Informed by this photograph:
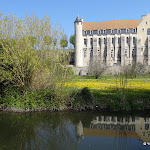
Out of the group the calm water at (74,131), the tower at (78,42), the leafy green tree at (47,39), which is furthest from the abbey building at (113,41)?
the calm water at (74,131)

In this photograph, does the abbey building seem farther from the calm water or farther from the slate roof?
the calm water

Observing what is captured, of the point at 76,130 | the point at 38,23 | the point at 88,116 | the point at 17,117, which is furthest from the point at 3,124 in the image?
the point at 38,23

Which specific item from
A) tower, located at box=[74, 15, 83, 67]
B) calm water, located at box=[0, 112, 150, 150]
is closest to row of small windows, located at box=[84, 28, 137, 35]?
tower, located at box=[74, 15, 83, 67]

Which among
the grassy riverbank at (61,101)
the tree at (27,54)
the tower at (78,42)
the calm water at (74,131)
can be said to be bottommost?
the calm water at (74,131)

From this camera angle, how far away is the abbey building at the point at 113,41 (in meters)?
55.5

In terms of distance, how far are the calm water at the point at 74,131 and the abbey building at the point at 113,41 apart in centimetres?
4441

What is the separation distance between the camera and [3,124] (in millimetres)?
9898

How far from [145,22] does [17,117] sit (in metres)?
52.1

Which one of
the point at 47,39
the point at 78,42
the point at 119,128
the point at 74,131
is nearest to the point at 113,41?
the point at 78,42

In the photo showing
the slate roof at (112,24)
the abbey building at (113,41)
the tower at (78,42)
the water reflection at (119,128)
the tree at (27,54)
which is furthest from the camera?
the slate roof at (112,24)

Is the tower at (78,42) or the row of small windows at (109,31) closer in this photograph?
the tower at (78,42)

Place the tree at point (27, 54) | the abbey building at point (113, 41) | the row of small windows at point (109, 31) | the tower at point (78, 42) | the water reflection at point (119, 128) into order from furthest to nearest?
the row of small windows at point (109, 31) → the tower at point (78, 42) → the abbey building at point (113, 41) → the tree at point (27, 54) → the water reflection at point (119, 128)

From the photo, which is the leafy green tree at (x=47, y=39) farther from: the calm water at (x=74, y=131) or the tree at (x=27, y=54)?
the calm water at (x=74, y=131)

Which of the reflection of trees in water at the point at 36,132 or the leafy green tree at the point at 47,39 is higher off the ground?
the leafy green tree at the point at 47,39
